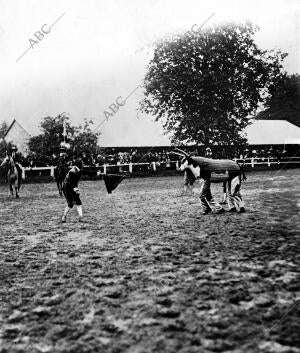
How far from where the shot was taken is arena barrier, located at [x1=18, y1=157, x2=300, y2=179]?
30.9 m

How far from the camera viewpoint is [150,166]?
3484 centimetres

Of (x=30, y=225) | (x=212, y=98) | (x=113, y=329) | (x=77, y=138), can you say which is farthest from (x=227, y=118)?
(x=113, y=329)

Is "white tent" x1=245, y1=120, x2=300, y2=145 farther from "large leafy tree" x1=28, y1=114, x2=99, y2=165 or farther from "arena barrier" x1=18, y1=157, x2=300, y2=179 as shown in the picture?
"large leafy tree" x1=28, y1=114, x2=99, y2=165

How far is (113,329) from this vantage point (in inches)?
134

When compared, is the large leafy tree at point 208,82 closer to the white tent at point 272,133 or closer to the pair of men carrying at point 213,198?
the white tent at point 272,133

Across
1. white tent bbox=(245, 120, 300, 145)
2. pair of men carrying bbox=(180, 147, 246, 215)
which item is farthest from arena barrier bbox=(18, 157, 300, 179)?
pair of men carrying bbox=(180, 147, 246, 215)

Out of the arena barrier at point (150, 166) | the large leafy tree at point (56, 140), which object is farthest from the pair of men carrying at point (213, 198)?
the large leafy tree at point (56, 140)

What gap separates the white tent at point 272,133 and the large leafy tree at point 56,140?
19.1m

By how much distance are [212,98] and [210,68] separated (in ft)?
8.14

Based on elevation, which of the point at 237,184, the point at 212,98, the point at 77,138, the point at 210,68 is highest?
the point at 210,68

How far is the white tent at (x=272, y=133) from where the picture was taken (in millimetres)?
43500

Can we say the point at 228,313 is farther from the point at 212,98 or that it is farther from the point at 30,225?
the point at 212,98

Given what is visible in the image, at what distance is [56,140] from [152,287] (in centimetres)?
2813

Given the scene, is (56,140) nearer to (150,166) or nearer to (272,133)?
(150,166)
